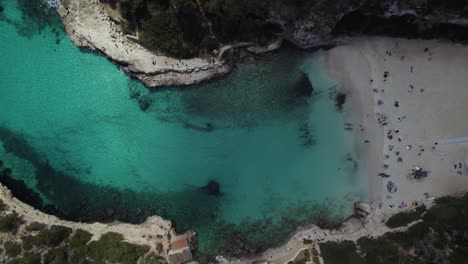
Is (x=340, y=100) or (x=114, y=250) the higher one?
(x=340, y=100)

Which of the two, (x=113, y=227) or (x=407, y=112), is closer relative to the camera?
(x=113, y=227)

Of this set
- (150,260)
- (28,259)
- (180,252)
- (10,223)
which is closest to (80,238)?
(28,259)

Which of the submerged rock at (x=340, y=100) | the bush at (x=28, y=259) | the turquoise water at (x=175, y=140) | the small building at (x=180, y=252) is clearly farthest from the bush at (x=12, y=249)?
the submerged rock at (x=340, y=100)

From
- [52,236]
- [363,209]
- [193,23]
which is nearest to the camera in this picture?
[52,236]

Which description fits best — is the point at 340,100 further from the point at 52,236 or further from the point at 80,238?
the point at 52,236

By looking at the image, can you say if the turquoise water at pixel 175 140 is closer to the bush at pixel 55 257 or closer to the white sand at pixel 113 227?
the white sand at pixel 113 227

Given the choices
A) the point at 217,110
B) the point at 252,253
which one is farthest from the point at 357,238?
the point at 217,110

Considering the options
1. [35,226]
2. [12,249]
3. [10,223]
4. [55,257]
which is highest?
[10,223]

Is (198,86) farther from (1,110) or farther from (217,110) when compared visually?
(1,110)
